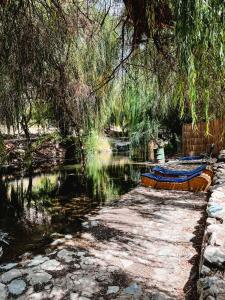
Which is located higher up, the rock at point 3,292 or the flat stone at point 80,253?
the flat stone at point 80,253

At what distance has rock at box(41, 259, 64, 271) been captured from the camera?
3.37 m

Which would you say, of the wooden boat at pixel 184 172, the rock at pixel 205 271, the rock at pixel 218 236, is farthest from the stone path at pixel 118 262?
the wooden boat at pixel 184 172

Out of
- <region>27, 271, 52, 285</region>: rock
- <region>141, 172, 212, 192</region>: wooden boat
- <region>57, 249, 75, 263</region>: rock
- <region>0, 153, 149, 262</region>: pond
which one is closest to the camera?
<region>27, 271, 52, 285</region>: rock

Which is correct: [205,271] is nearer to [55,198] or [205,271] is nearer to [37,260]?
[37,260]

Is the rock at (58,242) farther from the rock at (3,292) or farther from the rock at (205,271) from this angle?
the rock at (205,271)

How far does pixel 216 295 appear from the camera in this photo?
2.19m

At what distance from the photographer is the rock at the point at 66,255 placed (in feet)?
11.8

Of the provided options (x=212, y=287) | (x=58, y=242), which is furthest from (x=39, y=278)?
(x=212, y=287)

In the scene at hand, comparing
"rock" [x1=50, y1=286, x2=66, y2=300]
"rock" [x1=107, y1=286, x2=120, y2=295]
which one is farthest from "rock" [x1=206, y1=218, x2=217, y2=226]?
"rock" [x1=50, y1=286, x2=66, y2=300]

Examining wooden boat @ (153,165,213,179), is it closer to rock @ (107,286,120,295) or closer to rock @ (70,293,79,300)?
rock @ (107,286,120,295)

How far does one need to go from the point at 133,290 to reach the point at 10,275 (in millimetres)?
1213

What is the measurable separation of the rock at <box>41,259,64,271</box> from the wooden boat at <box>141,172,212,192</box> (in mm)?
4092

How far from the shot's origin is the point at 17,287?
301 cm

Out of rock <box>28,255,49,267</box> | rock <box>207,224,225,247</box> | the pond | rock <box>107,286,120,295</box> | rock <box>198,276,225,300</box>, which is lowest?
the pond
